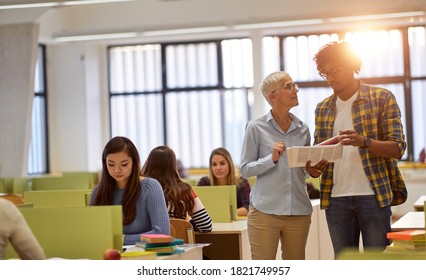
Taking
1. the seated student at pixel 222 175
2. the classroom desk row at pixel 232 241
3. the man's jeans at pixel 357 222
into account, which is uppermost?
the seated student at pixel 222 175

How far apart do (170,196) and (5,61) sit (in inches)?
94.7

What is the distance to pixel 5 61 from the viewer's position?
6867 mm

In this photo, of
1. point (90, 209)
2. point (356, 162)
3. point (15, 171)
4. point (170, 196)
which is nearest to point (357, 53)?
point (356, 162)

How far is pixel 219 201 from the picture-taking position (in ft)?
19.5

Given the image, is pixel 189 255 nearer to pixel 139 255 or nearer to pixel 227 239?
pixel 139 255

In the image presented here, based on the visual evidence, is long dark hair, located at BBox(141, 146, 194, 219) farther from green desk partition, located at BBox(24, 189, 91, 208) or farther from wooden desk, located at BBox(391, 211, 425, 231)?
wooden desk, located at BBox(391, 211, 425, 231)

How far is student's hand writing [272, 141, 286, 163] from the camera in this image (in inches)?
156

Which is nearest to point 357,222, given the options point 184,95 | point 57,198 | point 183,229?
point 183,229

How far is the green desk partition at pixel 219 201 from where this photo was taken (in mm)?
5898

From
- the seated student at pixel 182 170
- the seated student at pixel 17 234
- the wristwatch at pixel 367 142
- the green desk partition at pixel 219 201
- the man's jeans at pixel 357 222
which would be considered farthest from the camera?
the seated student at pixel 182 170

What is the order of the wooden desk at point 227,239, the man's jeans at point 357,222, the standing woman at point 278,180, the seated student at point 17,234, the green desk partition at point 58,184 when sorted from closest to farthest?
the seated student at point 17,234, the man's jeans at point 357,222, the standing woman at point 278,180, the wooden desk at point 227,239, the green desk partition at point 58,184

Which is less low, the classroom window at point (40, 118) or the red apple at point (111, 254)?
the classroom window at point (40, 118)

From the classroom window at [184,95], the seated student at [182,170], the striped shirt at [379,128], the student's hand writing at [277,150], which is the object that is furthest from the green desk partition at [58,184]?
the striped shirt at [379,128]

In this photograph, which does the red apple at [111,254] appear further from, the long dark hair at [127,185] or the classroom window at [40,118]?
the classroom window at [40,118]
